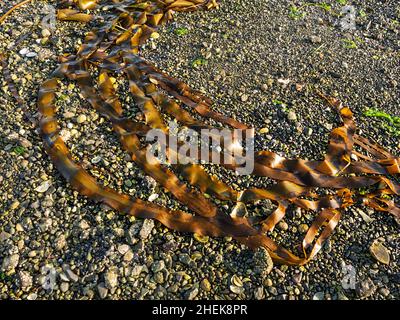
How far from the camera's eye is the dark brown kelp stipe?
2.05 meters

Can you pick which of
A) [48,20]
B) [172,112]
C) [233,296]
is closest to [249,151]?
[172,112]

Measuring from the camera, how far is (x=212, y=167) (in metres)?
2.28

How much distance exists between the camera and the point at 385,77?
2881 mm

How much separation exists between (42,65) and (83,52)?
0.94ft

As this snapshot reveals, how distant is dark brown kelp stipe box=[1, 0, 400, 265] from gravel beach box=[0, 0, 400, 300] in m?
0.05

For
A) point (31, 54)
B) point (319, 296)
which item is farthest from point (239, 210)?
point (31, 54)

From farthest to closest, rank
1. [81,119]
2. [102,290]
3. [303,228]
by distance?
1. [81,119]
2. [303,228]
3. [102,290]

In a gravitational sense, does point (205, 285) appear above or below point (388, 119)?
below

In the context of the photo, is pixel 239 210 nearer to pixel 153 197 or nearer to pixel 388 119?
pixel 153 197

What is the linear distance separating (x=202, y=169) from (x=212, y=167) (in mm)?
65

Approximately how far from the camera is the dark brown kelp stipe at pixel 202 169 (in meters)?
2.05

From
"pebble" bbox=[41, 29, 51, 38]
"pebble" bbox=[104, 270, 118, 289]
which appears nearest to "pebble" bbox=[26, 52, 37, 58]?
"pebble" bbox=[41, 29, 51, 38]

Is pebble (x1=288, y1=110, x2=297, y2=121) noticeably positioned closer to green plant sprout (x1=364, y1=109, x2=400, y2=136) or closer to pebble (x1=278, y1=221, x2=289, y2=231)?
green plant sprout (x1=364, y1=109, x2=400, y2=136)

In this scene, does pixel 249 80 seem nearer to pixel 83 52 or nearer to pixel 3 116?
pixel 83 52
